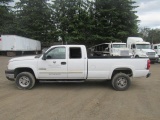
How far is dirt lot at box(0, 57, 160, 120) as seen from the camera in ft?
18.8

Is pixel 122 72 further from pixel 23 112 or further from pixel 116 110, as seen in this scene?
pixel 23 112

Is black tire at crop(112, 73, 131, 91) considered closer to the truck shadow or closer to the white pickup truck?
the white pickup truck

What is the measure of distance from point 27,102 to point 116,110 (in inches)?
112

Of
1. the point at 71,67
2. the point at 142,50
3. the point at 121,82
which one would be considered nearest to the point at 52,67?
the point at 71,67

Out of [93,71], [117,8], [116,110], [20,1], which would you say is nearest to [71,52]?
[93,71]

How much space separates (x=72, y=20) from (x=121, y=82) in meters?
32.8

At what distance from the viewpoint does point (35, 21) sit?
43.8 meters

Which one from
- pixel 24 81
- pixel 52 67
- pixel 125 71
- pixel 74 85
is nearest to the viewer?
pixel 52 67

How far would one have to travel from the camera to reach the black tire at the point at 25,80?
29.5ft

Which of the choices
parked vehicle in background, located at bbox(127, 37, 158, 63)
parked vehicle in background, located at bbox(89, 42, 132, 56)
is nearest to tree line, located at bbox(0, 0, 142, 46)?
parked vehicle in background, located at bbox(89, 42, 132, 56)

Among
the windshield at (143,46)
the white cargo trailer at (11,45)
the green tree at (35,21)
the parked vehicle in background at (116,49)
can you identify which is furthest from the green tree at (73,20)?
the windshield at (143,46)

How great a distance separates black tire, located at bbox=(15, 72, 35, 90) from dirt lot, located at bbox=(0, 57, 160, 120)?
30 cm

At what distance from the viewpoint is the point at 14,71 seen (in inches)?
359

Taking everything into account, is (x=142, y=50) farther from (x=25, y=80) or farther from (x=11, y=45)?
(x=11, y=45)
